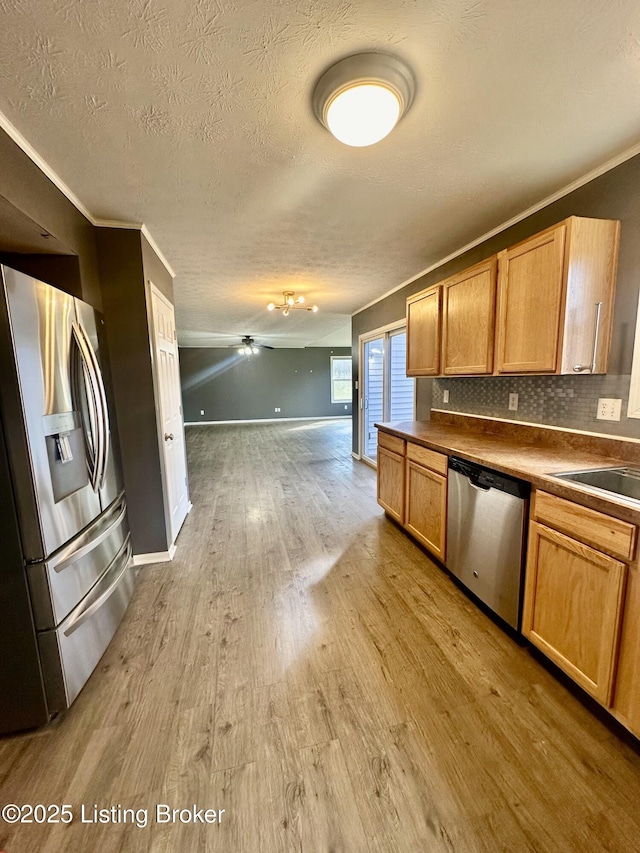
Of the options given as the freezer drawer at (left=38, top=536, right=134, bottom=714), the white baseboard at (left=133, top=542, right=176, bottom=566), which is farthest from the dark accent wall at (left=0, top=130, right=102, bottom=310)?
the white baseboard at (left=133, top=542, right=176, bottom=566)

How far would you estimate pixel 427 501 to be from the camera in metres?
2.43

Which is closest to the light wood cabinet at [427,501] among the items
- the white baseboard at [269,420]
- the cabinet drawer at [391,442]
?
the cabinet drawer at [391,442]

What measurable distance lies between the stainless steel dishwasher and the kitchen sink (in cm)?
21

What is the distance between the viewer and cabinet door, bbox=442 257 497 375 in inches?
84.2

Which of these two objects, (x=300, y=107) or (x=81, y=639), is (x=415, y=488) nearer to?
(x=81, y=639)

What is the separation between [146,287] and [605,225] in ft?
8.88

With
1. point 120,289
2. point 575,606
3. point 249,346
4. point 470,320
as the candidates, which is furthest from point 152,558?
point 249,346

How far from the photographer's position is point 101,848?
3.29 ft

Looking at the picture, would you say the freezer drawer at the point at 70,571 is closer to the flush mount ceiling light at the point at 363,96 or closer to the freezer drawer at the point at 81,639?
the freezer drawer at the point at 81,639

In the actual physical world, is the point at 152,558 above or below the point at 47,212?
below

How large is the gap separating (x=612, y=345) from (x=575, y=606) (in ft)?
4.25

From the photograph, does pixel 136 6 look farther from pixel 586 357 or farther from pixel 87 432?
pixel 586 357

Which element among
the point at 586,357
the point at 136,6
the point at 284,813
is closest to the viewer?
the point at 136,6

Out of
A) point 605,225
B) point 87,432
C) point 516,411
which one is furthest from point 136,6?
point 516,411
